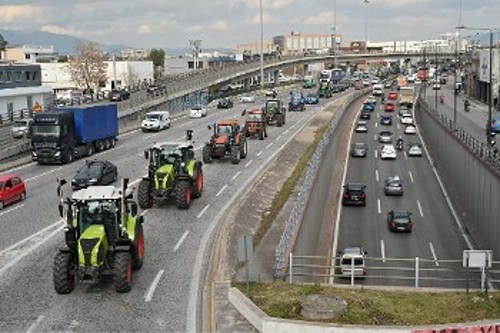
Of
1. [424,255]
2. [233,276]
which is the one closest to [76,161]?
[424,255]

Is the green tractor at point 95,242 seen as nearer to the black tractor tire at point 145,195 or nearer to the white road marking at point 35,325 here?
the white road marking at point 35,325

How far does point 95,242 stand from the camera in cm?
1792

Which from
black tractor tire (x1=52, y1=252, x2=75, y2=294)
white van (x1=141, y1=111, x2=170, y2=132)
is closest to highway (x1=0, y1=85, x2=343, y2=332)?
black tractor tire (x1=52, y1=252, x2=75, y2=294)

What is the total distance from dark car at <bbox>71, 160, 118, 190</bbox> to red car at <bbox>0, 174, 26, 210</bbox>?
98.4 inches

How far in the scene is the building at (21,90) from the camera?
219ft

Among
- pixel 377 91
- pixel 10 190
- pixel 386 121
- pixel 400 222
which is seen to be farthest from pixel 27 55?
pixel 400 222

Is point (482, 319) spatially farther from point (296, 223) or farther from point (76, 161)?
point (76, 161)

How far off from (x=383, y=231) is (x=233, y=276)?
21.9 metres

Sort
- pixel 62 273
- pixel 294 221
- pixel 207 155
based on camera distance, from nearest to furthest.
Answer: pixel 62 273
pixel 294 221
pixel 207 155

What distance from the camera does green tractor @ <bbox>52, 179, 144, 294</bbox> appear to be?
17891 mm

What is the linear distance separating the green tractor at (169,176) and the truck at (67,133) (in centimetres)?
1418

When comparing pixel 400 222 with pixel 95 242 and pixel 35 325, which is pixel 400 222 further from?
pixel 35 325

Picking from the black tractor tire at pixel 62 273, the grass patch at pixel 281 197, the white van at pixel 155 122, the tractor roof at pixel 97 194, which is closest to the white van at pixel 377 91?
the white van at pixel 155 122

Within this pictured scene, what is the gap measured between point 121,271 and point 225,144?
2365 cm
